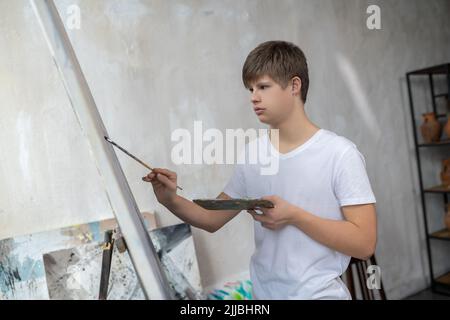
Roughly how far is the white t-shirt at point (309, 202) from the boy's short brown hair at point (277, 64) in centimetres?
9

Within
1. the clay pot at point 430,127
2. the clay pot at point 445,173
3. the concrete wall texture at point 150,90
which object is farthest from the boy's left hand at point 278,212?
the clay pot at point 445,173

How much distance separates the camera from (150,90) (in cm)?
90

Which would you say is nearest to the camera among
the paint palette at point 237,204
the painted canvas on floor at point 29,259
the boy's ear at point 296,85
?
the paint palette at point 237,204

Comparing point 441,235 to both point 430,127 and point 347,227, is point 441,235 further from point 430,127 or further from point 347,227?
point 347,227

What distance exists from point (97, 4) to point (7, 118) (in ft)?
1.01

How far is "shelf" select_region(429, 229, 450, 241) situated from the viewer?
1760mm

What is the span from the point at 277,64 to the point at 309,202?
19 centimetres

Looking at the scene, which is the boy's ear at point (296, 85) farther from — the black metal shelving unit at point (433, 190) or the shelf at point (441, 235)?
the shelf at point (441, 235)

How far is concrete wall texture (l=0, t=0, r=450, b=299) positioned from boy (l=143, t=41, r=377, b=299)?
327 mm

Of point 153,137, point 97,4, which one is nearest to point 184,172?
point 153,137

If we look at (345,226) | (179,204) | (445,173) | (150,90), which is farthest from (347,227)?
(445,173)

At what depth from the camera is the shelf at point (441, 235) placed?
1.76 metres

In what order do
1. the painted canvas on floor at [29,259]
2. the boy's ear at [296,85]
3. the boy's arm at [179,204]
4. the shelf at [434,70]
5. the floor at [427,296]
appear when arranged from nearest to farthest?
the boy's ear at [296,85] → the boy's arm at [179,204] → the painted canvas on floor at [29,259] → the shelf at [434,70] → the floor at [427,296]

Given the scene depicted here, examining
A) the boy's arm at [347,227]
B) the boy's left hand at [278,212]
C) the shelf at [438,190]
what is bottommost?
the shelf at [438,190]
